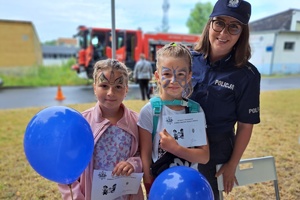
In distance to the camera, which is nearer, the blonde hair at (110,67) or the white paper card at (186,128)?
the white paper card at (186,128)

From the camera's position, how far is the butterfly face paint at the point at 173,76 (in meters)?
1.23

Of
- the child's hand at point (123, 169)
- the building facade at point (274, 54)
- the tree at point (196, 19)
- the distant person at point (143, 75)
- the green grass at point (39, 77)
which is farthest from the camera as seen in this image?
the tree at point (196, 19)

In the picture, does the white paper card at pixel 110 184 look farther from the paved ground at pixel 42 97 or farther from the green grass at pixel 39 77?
the green grass at pixel 39 77

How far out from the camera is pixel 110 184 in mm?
1307

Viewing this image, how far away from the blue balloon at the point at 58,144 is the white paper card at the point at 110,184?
0.12 m

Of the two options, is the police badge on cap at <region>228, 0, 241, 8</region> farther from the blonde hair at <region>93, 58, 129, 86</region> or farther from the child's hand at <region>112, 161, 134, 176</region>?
the child's hand at <region>112, 161, 134, 176</region>

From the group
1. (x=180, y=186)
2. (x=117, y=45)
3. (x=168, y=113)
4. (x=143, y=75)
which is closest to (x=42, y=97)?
(x=117, y=45)

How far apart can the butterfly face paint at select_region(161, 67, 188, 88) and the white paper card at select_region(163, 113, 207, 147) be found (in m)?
0.16

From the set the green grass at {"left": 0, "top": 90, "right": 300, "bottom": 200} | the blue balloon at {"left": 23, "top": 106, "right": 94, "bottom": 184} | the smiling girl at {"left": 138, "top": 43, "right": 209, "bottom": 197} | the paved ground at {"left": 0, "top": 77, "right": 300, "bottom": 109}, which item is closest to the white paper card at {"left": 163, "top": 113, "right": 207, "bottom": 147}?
the smiling girl at {"left": 138, "top": 43, "right": 209, "bottom": 197}

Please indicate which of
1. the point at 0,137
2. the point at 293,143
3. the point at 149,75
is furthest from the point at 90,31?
the point at 293,143

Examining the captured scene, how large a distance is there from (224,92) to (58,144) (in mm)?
877

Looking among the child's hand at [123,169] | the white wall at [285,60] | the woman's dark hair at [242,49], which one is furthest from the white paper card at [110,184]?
the white wall at [285,60]

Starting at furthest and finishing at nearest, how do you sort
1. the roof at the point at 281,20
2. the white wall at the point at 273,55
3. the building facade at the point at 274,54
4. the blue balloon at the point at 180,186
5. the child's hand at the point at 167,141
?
the white wall at the point at 273,55 < the building facade at the point at 274,54 < the roof at the point at 281,20 < the child's hand at the point at 167,141 < the blue balloon at the point at 180,186

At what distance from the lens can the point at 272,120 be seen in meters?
5.61
